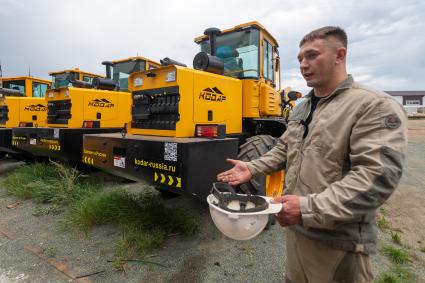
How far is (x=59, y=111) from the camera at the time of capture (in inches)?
231

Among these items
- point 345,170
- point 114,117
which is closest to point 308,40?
point 345,170

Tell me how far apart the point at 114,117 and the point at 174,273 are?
4.33 m

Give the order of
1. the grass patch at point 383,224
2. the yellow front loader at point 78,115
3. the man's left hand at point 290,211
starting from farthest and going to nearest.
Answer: the yellow front loader at point 78,115
the grass patch at point 383,224
the man's left hand at point 290,211

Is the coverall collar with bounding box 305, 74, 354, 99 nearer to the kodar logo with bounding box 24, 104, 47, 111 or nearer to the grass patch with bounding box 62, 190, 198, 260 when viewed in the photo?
the grass patch with bounding box 62, 190, 198, 260

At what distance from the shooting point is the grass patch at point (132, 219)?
9.98 feet

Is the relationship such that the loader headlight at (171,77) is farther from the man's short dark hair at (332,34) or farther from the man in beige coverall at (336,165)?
the man's short dark hair at (332,34)

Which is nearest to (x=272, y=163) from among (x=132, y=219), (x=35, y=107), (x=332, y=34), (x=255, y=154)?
(x=332, y=34)

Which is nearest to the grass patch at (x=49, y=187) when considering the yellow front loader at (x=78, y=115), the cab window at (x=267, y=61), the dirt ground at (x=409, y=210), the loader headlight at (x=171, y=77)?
the yellow front loader at (x=78, y=115)

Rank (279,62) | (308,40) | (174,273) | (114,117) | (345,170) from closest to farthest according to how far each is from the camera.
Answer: (345,170)
(308,40)
(174,273)
(279,62)
(114,117)

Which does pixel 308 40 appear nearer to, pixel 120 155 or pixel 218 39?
pixel 120 155

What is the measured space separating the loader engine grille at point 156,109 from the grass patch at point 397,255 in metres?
2.54

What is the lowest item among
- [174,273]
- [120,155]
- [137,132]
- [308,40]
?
[174,273]

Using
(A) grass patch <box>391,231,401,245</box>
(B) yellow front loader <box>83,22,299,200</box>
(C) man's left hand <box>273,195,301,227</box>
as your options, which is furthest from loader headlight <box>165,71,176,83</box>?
(A) grass patch <box>391,231,401,245</box>

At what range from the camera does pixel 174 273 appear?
2.63 m
